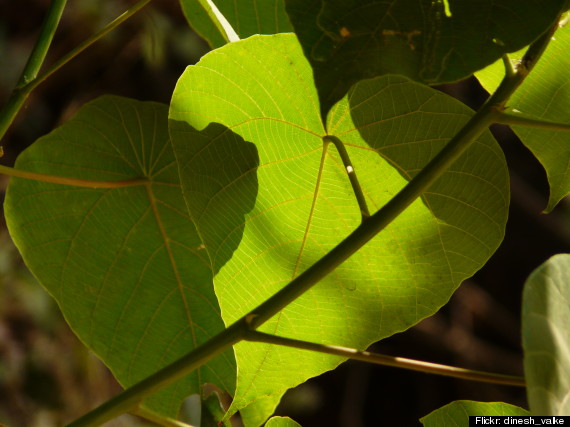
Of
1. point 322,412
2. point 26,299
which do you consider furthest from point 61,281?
point 322,412

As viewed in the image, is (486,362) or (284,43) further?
(486,362)

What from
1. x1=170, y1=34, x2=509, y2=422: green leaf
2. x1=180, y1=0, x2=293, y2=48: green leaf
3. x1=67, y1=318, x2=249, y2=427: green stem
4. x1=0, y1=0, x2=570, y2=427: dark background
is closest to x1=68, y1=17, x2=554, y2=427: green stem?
x1=67, y1=318, x2=249, y2=427: green stem

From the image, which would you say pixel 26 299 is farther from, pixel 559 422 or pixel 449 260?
pixel 559 422

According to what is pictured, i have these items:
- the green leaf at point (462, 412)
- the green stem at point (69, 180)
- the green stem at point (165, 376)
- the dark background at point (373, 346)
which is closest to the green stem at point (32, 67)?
the green stem at point (69, 180)

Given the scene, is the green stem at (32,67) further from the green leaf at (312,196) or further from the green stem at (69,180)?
the green leaf at (312,196)

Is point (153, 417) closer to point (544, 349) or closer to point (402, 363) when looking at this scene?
point (402, 363)
